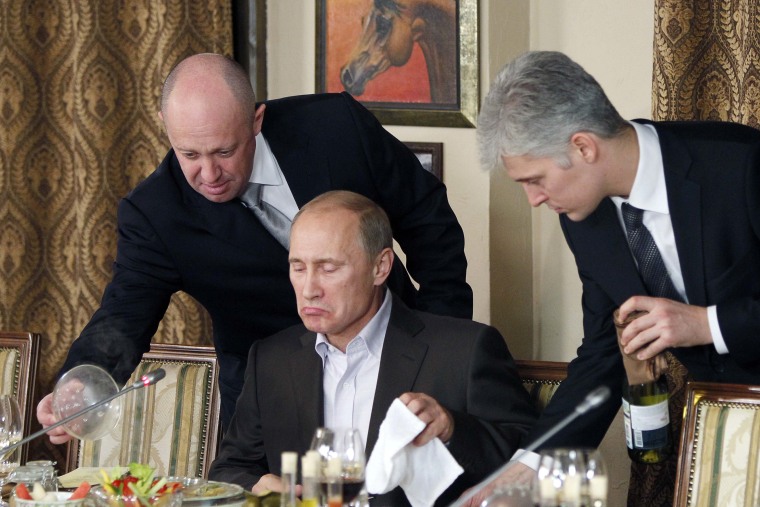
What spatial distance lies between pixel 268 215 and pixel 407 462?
3.40ft

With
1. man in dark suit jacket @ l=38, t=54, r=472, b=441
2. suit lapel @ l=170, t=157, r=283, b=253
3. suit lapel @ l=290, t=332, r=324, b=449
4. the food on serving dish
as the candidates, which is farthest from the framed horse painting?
the food on serving dish

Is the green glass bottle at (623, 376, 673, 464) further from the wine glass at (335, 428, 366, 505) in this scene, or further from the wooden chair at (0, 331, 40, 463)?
the wooden chair at (0, 331, 40, 463)

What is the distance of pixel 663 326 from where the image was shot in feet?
7.62

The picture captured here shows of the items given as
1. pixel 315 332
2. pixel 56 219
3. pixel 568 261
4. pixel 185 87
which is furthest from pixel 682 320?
pixel 56 219

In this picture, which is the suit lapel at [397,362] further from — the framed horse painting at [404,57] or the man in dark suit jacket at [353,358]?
the framed horse painting at [404,57]

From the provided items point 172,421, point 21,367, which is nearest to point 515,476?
point 172,421

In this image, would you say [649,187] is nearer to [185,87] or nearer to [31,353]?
[185,87]

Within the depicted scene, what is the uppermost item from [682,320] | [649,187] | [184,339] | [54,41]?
[54,41]

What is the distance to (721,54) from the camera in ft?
10.5

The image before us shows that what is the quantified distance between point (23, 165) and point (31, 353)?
3.48ft

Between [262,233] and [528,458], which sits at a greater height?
[262,233]

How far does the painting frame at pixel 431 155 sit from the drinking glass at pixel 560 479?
90.5 inches

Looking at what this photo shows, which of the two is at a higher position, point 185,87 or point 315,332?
point 185,87

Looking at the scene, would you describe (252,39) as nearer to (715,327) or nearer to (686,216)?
(686,216)
